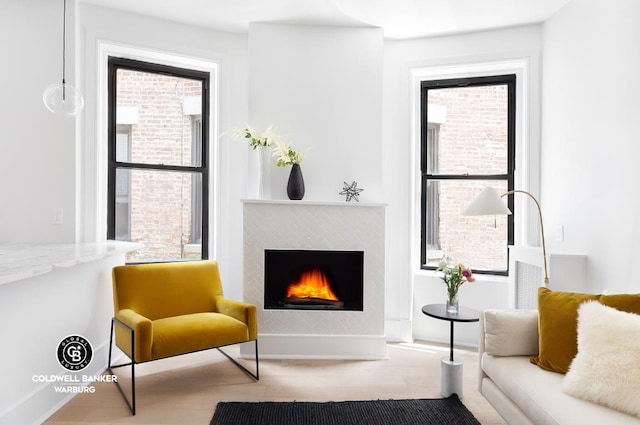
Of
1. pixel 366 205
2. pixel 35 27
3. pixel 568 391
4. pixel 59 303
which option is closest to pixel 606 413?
pixel 568 391

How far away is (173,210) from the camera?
13.8 feet

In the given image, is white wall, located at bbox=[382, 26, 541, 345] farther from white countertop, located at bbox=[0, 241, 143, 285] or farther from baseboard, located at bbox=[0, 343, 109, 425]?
baseboard, located at bbox=[0, 343, 109, 425]

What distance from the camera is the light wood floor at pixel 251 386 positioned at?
2705mm

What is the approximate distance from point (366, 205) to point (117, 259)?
211cm

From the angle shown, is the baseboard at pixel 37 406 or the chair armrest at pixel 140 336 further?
the chair armrest at pixel 140 336

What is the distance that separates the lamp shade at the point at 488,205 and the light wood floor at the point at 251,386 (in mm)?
1224

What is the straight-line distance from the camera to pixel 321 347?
12.3ft

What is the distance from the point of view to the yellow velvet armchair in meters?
2.84

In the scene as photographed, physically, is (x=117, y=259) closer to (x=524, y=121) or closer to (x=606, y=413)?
(x=606, y=413)

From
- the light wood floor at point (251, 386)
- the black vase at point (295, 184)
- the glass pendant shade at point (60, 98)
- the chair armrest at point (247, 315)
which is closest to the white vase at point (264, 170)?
the black vase at point (295, 184)

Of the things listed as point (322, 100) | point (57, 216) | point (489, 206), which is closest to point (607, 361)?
point (489, 206)

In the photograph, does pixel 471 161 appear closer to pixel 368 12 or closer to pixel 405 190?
pixel 405 190

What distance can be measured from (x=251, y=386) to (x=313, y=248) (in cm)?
120

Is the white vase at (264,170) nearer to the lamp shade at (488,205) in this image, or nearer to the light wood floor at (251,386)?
the light wood floor at (251,386)
